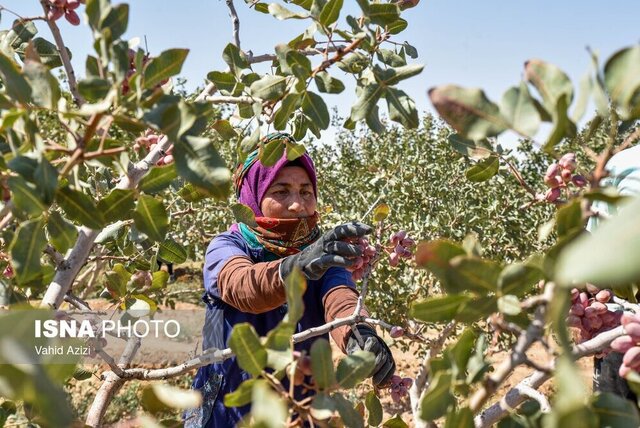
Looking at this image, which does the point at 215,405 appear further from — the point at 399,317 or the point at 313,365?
Result: the point at 399,317

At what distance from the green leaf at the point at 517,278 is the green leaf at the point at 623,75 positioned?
0.22 metres

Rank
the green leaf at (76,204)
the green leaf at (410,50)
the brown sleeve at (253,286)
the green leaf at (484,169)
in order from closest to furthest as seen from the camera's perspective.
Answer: the green leaf at (76,204), the green leaf at (484,169), the green leaf at (410,50), the brown sleeve at (253,286)

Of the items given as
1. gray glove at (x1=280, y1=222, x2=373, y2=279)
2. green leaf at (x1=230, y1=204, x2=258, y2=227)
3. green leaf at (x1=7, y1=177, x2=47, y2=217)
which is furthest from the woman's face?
green leaf at (x1=7, y1=177, x2=47, y2=217)

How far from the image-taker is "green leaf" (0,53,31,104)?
0.79m

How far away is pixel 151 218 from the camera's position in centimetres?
99

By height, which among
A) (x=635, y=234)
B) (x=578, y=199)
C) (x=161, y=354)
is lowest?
(x=635, y=234)

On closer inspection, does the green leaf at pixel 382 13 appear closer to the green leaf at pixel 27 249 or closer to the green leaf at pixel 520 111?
the green leaf at pixel 520 111

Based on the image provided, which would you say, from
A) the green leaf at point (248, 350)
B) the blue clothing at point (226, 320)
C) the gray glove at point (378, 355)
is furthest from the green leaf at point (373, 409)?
the blue clothing at point (226, 320)

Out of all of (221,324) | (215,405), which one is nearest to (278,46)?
(221,324)

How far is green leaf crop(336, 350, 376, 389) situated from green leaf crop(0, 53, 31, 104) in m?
0.61

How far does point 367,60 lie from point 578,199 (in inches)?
28.6

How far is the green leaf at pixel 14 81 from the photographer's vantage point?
31.3 inches

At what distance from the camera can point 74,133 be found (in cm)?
87

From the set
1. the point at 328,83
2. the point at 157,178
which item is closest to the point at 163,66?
the point at 157,178
